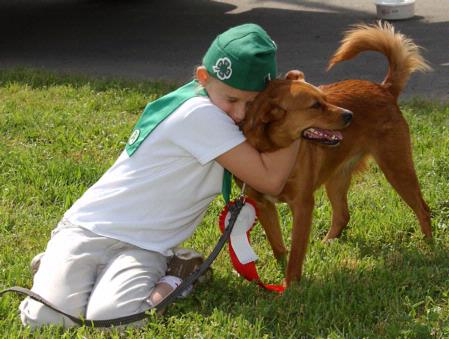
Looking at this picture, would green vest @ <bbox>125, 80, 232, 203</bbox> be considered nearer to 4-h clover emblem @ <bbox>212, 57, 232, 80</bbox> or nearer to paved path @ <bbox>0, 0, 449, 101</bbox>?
4-h clover emblem @ <bbox>212, 57, 232, 80</bbox>

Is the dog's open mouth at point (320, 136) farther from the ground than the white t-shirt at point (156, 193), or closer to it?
farther from the ground

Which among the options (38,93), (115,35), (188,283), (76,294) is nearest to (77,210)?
(76,294)

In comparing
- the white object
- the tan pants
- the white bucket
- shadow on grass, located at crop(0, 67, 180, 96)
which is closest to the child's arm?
the white object

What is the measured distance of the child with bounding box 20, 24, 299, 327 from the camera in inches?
137

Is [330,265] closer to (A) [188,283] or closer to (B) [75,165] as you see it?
(A) [188,283]

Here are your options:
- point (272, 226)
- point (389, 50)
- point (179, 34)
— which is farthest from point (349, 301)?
point (179, 34)

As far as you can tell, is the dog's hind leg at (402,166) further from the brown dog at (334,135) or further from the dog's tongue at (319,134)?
the dog's tongue at (319,134)

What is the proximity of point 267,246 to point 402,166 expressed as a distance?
800 millimetres

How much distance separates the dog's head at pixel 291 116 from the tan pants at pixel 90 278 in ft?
2.55

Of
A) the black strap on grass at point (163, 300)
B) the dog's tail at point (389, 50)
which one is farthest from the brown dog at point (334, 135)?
the black strap on grass at point (163, 300)

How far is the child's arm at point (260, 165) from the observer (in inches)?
139

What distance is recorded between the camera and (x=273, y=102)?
3463 millimetres

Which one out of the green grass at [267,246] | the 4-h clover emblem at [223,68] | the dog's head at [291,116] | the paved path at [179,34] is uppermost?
the 4-h clover emblem at [223,68]

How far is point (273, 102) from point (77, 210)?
1.08 metres
